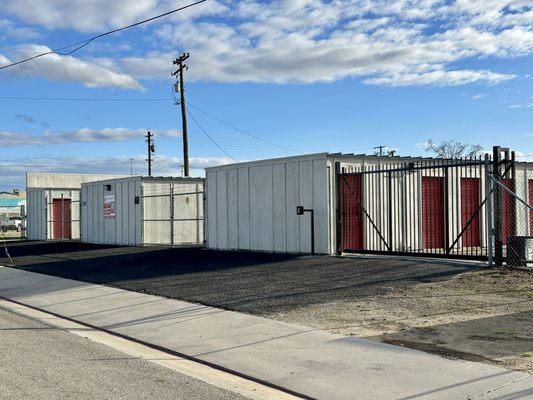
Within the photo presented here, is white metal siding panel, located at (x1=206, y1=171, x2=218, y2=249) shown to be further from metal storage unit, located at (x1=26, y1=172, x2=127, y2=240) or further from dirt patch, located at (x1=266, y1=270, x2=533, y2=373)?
metal storage unit, located at (x1=26, y1=172, x2=127, y2=240)

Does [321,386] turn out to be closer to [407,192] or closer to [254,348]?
[254,348]

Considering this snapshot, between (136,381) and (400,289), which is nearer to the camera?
(136,381)

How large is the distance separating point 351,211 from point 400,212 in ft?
5.54

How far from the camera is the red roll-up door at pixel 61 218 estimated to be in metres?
39.1

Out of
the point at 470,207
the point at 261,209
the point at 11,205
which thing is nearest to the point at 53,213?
the point at 261,209

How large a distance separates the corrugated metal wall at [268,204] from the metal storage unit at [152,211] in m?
5.04

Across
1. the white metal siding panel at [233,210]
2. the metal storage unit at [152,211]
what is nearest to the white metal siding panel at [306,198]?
the white metal siding panel at [233,210]

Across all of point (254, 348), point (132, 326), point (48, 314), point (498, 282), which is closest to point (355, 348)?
point (254, 348)

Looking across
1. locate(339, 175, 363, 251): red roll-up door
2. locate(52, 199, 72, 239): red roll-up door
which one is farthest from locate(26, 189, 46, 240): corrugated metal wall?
locate(339, 175, 363, 251): red roll-up door

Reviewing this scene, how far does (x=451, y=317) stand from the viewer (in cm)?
937

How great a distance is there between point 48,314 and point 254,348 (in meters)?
5.39

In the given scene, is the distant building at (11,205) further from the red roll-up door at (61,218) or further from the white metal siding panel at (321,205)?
the white metal siding panel at (321,205)

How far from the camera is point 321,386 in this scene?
20.9 ft

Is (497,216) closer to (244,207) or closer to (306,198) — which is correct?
(306,198)
